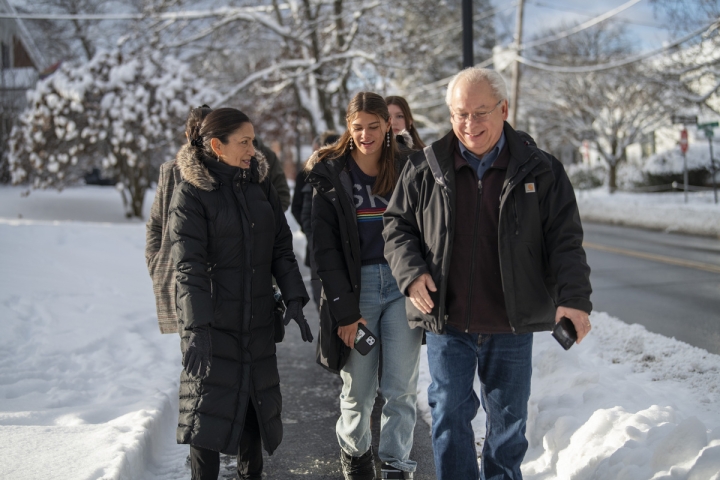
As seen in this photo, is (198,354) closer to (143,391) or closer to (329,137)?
(143,391)

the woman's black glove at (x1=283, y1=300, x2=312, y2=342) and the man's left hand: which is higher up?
the man's left hand

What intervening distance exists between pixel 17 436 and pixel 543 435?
307 centimetres

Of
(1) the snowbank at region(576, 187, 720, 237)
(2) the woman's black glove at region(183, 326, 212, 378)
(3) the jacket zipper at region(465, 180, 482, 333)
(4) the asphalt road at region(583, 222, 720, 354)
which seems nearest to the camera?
(3) the jacket zipper at region(465, 180, 482, 333)

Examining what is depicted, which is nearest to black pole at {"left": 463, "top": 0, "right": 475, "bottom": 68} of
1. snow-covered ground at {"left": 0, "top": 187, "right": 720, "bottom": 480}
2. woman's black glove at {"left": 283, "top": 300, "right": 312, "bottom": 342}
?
snow-covered ground at {"left": 0, "top": 187, "right": 720, "bottom": 480}

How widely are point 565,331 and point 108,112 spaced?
55.2ft

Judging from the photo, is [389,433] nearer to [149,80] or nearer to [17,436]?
[17,436]

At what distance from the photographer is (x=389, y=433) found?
11.7ft

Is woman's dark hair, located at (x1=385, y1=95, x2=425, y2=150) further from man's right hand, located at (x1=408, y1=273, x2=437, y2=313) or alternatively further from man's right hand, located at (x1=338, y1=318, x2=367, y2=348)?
man's right hand, located at (x1=408, y1=273, x2=437, y2=313)

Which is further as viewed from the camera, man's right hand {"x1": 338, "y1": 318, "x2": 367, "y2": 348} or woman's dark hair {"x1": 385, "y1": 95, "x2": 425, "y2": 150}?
woman's dark hair {"x1": 385, "y1": 95, "x2": 425, "y2": 150}

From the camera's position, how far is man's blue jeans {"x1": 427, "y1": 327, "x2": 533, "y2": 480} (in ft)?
10.1

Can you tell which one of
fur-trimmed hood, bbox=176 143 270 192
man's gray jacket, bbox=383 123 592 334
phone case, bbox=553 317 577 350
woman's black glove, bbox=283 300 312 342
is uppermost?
fur-trimmed hood, bbox=176 143 270 192

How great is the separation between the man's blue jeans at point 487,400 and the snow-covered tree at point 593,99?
26.7m

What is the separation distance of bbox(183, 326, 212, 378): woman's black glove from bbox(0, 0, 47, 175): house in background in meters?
18.1

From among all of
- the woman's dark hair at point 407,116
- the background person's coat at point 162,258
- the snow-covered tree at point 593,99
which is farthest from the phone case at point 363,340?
the snow-covered tree at point 593,99
